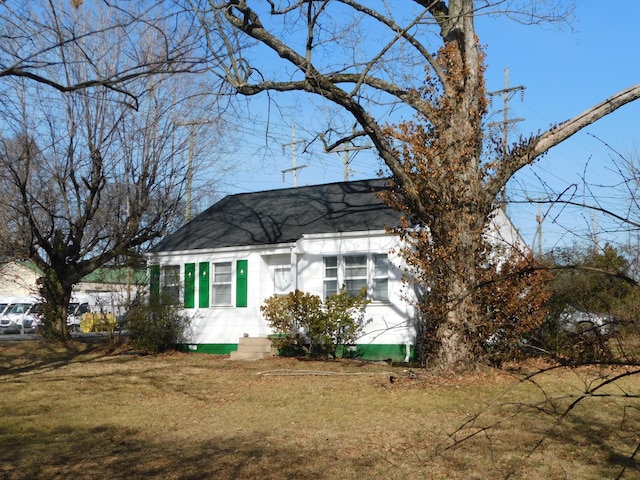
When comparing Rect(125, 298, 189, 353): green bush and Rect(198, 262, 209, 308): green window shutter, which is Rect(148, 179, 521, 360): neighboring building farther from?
Rect(125, 298, 189, 353): green bush

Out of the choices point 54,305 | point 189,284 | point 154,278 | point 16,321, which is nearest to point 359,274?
point 189,284

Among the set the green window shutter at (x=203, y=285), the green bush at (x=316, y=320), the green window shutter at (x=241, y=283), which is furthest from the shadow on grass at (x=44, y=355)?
the green bush at (x=316, y=320)

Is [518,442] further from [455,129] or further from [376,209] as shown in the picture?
[376,209]

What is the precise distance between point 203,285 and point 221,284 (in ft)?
2.09

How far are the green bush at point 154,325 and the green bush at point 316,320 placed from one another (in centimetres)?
391

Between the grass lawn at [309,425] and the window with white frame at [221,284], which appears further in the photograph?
the window with white frame at [221,284]

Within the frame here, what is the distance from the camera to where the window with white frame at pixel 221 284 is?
21.1 meters

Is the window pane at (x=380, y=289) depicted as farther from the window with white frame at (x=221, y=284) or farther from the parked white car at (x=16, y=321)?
the parked white car at (x=16, y=321)

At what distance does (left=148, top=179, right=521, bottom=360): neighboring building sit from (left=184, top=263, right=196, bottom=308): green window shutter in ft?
0.10

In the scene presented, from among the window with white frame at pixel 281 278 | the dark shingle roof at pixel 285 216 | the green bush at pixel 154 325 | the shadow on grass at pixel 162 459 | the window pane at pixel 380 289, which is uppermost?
the dark shingle roof at pixel 285 216

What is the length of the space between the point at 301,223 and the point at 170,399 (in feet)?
30.5

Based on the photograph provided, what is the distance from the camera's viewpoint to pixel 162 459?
7.72 metres

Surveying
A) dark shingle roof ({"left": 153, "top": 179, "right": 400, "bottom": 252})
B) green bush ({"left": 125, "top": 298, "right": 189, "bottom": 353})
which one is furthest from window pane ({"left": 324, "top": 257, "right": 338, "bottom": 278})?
green bush ({"left": 125, "top": 298, "right": 189, "bottom": 353})

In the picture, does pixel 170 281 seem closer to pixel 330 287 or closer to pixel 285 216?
pixel 285 216
